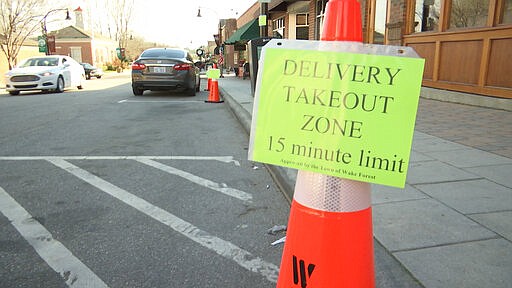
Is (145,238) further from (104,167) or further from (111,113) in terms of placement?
(111,113)

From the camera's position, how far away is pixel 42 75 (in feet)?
50.5

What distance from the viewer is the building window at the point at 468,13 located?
841 centimetres

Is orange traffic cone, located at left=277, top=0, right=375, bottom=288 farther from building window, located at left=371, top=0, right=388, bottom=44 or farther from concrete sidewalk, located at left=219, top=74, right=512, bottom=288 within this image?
building window, located at left=371, top=0, right=388, bottom=44

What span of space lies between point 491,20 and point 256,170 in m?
6.15

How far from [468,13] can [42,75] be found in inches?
562

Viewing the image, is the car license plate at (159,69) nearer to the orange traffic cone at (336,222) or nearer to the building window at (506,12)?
the building window at (506,12)

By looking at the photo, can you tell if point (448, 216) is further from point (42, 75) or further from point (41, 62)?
point (41, 62)

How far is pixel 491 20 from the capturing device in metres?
8.02

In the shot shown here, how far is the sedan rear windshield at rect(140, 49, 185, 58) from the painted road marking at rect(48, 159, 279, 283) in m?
9.20

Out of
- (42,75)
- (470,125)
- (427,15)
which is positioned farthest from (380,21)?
(42,75)

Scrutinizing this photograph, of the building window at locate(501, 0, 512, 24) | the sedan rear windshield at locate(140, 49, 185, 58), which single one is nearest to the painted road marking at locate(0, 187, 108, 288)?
the building window at locate(501, 0, 512, 24)

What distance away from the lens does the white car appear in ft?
49.8

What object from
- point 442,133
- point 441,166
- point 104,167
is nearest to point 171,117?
point 104,167

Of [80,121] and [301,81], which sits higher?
[301,81]
